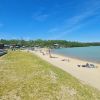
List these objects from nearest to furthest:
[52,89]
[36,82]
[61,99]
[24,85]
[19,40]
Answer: [61,99], [52,89], [24,85], [36,82], [19,40]

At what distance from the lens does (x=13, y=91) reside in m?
10.9

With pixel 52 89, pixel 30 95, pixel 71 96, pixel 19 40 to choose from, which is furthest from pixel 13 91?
pixel 19 40

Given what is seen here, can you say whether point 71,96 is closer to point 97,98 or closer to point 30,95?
point 97,98

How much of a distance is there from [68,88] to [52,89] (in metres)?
1.05

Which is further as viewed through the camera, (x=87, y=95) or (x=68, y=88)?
(x=68, y=88)

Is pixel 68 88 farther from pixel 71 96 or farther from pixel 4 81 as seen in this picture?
pixel 4 81

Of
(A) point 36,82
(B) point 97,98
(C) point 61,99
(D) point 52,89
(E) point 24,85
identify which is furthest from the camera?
(A) point 36,82

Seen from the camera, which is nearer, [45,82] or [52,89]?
[52,89]

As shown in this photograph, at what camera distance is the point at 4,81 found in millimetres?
13602

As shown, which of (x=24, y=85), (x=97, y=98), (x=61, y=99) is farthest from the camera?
(x=24, y=85)

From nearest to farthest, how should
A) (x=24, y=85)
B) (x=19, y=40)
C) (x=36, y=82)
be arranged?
1. (x=24, y=85)
2. (x=36, y=82)
3. (x=19, y=40)

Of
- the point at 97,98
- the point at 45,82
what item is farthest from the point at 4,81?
the point at 97,98

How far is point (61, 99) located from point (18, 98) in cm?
210

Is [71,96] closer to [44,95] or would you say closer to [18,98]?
[44,95]
